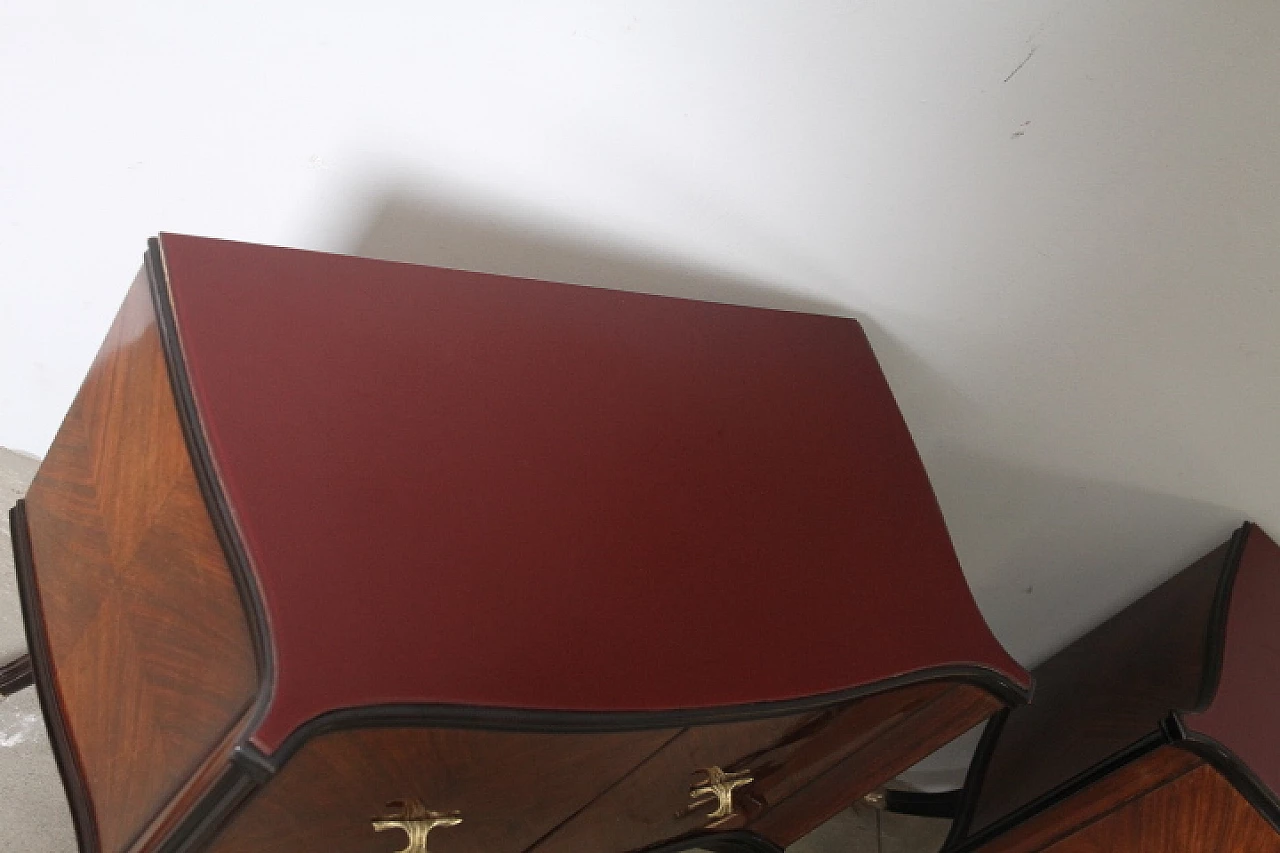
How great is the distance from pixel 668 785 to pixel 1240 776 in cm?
49

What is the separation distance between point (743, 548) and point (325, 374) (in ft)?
1.11

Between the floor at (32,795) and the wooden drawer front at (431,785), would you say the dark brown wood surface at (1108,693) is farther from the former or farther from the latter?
the wooden drawer front at (431,785)

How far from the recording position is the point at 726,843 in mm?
1048

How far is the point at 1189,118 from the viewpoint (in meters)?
0.83

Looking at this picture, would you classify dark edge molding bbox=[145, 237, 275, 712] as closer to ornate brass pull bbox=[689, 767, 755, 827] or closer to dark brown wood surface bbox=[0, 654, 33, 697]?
ornate brass pull bbox=[689, 767, 755, 827]

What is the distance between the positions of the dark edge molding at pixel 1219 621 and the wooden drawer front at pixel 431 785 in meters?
0.53

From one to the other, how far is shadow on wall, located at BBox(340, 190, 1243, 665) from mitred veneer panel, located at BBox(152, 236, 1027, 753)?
12 cm

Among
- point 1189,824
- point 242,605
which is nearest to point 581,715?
point 242,605

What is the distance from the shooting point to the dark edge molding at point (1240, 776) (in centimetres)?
85

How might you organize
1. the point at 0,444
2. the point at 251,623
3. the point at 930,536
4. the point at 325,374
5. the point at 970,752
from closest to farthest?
the point at 251,623, the point at 325,374, the point at 930,536, the point at 0,444, the point at 970,752

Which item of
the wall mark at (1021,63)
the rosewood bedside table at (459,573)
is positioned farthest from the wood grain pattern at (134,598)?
the wall mark at (1021,63)

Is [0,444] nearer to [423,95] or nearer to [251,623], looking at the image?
[423,95]

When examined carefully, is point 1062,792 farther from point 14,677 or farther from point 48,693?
point 14,677

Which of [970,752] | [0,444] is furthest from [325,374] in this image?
[970,752]
